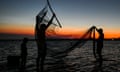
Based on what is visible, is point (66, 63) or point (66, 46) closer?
point (66, 46)

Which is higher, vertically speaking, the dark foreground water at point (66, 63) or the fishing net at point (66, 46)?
the fishing net at point (66, 46)

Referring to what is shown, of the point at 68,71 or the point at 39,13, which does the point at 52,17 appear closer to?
the point at 39,13

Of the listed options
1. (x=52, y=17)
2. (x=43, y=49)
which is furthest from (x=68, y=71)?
(x=52, y=17)

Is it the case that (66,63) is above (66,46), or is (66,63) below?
below

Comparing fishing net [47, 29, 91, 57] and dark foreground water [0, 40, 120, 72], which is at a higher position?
fishing net [47, 29, 91, 57]

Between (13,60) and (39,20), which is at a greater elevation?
(39,20)

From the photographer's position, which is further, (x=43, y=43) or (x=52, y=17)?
(x=52, y=17)

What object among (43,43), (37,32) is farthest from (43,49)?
(37,32)

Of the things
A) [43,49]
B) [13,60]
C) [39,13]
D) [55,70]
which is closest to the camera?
[43,49]

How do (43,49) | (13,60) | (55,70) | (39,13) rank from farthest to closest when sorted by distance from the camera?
→ (13,60) → (55,70) → (39,13) → (43,49)

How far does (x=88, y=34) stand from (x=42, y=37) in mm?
4772

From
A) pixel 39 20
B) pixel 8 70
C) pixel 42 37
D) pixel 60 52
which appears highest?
pixel 39 20

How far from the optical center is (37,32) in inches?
688

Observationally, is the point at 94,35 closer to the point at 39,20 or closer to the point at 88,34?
the point at 88,34
